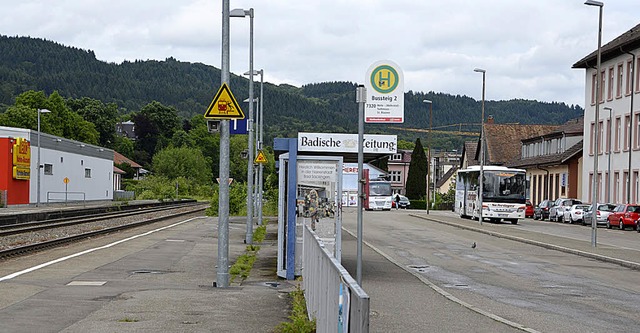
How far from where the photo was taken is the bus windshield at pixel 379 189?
78.7 meters

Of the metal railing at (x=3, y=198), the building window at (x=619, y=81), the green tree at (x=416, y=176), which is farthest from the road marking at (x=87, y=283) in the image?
the green tree at (x=416, y=176)

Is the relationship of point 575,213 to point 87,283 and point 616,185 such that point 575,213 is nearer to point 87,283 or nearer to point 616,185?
point 616,185

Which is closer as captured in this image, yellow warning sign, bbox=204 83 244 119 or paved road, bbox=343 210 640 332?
paved road, bbox=343 210 640 332

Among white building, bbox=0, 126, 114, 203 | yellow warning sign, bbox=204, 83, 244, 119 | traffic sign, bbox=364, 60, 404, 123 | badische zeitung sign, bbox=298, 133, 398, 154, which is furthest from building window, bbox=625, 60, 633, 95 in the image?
traffic sign, bbox=364, 60, 404, 123

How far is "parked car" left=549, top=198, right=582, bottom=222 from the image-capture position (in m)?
62.3

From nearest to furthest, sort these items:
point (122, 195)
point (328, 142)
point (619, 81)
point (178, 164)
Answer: point (328, 142)
point (619, 81)
point (122, 195)
point (178, 164)

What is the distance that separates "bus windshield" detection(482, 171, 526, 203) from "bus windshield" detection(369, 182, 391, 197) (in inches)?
979

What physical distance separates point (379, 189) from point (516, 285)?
6169 cm

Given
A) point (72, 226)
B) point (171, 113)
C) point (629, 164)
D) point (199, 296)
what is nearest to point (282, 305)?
point (199, 296)

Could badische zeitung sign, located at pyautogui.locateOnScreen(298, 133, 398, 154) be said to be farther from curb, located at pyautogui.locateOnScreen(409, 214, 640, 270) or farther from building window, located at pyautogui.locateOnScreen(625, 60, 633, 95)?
building window, located at pyautogui.locateOnScreen(625, 60, 633, 95)

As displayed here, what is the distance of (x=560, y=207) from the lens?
62875 millimetres

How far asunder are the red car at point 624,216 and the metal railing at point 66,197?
44.1 meters

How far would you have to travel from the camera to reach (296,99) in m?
181

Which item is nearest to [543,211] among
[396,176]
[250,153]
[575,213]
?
[575,213]
